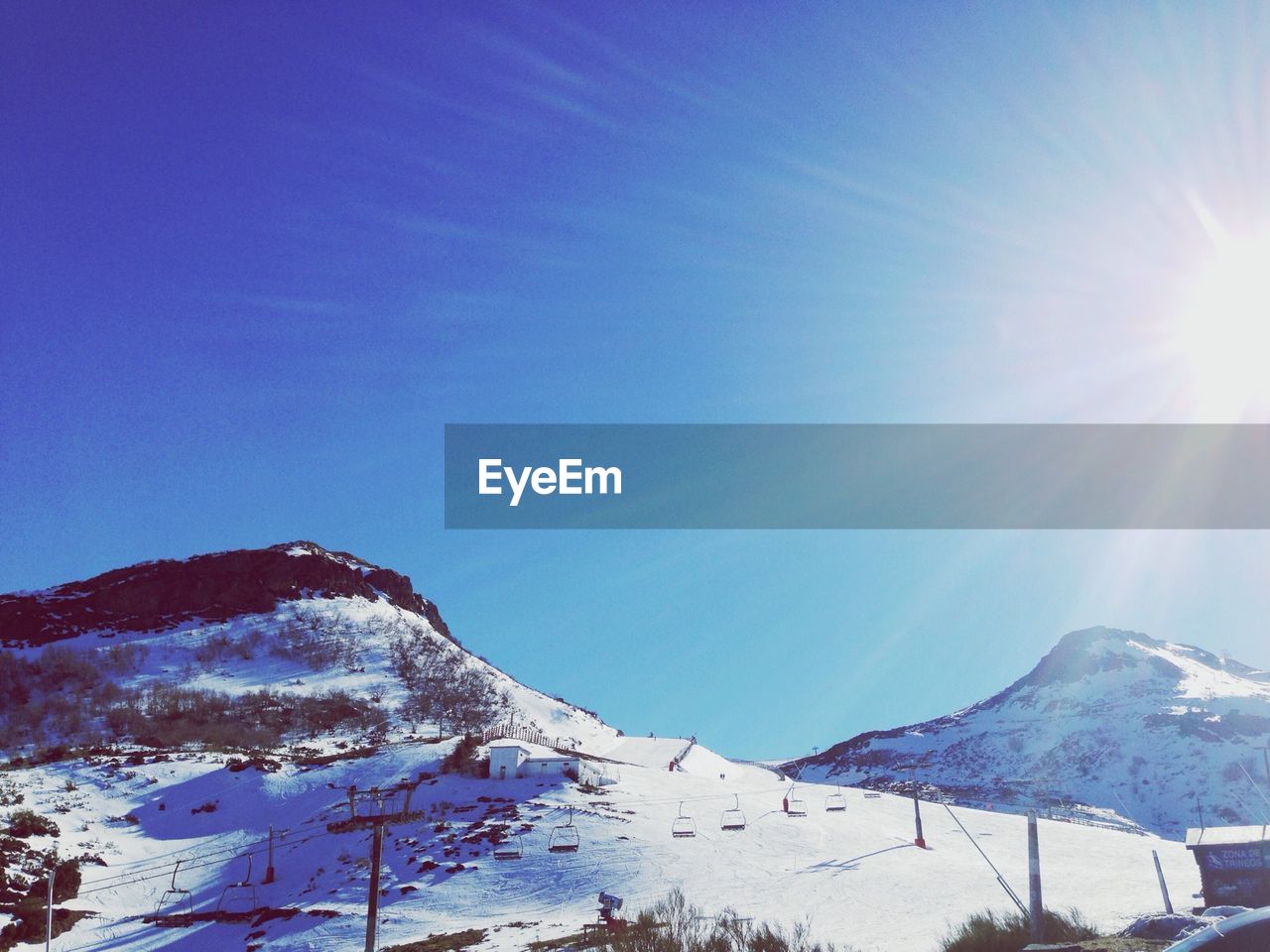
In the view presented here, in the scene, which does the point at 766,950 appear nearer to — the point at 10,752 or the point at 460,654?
the point at 10,752

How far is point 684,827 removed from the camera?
178ft

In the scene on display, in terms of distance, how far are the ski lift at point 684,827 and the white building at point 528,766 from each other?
36.6ft

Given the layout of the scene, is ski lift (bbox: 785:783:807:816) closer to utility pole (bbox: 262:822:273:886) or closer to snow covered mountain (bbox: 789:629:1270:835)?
snow covered mountain (bbox: 789:629:1270:835)

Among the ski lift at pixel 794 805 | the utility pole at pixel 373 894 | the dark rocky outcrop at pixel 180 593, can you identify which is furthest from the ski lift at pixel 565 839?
the dark rocky outcrop at pixel 180 593

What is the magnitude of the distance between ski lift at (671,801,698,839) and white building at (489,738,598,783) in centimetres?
1114

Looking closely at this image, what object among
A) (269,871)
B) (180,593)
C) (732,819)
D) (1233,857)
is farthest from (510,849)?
(180,593)

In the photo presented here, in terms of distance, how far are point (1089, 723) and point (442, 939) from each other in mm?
148563

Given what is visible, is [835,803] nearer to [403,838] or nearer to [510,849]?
[510,849]

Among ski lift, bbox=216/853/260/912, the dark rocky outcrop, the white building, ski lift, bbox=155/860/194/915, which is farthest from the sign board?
the dark rocky outcrop

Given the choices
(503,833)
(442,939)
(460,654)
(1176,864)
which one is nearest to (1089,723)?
(460,654)

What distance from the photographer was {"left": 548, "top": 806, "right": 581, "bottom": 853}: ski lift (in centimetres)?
4872

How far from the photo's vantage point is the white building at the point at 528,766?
6506 centimetres

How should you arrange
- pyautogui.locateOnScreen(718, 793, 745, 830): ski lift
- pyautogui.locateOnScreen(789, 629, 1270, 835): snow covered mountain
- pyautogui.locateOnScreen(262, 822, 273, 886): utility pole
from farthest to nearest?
pyautogui.locateOnScreen(789, 629, 1270, 835): snow covered mountain < pyautogui.locateOnScreen(718, 793, 745, 830): ski lift < pyautogui.locateOnScreen(262, 822, 273, 886): utility pole

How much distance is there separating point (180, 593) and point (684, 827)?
427 ft
